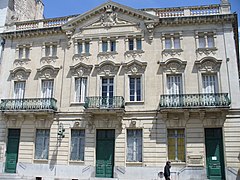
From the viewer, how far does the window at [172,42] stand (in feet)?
58.7

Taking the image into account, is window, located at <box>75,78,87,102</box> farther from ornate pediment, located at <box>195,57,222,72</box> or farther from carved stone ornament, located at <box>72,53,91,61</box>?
ornate pediment, located at <box>195,57,222,72</box>

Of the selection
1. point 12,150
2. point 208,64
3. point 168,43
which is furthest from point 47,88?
point 208,64

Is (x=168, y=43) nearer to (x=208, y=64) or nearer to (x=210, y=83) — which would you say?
(x=208, y=64)

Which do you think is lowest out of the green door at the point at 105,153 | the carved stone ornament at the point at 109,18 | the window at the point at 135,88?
the green door at the point at 105,153

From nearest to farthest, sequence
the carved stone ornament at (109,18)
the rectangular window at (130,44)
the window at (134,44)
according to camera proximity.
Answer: the window at (134,44)
the rectangular window at (130,44)
the carved stone ornament at (109,18)

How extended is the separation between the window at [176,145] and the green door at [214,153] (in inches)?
60.2

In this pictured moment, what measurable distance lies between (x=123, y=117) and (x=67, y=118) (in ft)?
13.7

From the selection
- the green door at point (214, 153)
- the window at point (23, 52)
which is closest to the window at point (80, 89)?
the window at point (23, 52)

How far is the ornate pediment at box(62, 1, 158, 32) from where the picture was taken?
18844 mm

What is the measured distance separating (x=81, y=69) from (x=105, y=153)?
646 centimetres

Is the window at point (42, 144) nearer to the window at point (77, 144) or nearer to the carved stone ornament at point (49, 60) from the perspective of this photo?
the window at point (77, 144)

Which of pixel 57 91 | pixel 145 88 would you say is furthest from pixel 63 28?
pixel 145 88

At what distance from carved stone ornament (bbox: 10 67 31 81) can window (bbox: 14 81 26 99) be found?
0.34 m

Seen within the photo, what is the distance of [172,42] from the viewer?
1789 centimetres
